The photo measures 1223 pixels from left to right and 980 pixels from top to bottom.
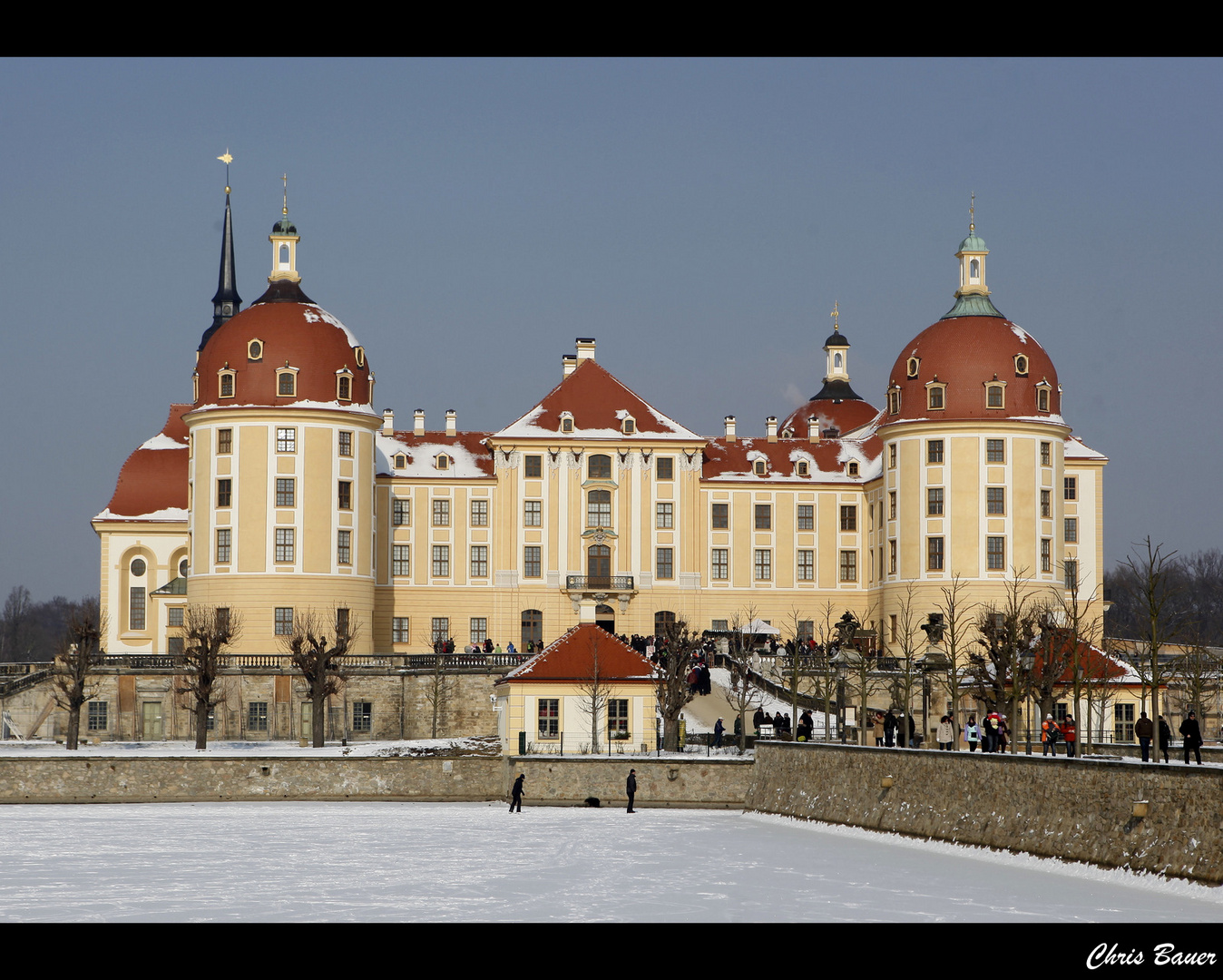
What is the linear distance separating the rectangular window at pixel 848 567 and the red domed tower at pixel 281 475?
1903 cm

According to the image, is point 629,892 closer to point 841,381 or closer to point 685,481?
point 685,481

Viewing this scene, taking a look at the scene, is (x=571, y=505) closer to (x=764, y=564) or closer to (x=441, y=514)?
(x=441, y=514)

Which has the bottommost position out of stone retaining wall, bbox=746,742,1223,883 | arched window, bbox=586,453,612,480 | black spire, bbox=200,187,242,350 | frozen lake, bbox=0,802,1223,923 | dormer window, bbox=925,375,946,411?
frozen lake, bbox=0,802,1223,923

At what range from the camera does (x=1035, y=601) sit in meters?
69.5

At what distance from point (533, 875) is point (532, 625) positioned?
43146 mm

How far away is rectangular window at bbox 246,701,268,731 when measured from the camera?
6184 cm

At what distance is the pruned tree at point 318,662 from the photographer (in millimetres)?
57562

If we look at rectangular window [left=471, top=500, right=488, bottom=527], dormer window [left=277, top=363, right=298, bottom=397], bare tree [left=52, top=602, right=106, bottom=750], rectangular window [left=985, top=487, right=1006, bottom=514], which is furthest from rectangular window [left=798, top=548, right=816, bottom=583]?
bare tree [left=52, top=602, right=106, bottom=750]

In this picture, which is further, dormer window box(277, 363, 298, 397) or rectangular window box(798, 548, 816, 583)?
rectangular window box(798, 548, 816, 583)

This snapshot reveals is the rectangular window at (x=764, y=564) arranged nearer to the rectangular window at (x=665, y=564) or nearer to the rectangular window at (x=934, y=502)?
the rectangular window at (x=665, y=564)

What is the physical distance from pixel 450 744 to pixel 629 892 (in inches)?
967

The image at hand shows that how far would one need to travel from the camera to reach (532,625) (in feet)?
248

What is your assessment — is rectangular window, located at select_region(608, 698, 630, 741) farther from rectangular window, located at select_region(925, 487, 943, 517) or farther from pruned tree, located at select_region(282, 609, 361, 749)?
rectangular window, located at select_region(925, 487, 943, 517)

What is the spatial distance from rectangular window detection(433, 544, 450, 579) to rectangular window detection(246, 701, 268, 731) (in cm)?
1486
